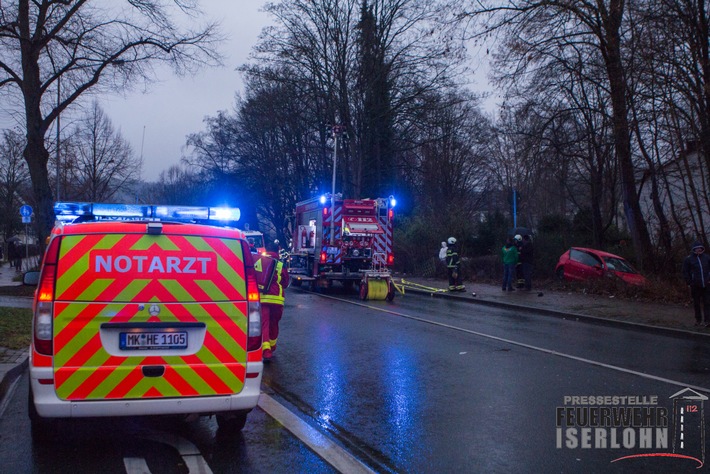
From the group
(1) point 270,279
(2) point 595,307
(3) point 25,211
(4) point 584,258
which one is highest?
(3) point 25,211

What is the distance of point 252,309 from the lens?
5.39 metres

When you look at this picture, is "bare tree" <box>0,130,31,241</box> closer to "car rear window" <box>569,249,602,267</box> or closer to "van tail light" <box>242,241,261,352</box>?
"car rear window" <box>569,249,602,267</box>

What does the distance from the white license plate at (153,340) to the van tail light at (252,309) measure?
52 cm


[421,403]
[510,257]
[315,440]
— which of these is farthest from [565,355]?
[510,257]

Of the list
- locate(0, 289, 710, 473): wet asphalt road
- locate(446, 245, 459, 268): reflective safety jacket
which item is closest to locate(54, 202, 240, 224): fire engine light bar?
locate(0, 289, 710, 473): wet asphalt road

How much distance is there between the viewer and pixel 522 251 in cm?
2139

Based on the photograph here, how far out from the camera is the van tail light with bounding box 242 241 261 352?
209 inches

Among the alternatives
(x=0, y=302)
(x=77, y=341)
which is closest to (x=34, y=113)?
(x=0, y=302)

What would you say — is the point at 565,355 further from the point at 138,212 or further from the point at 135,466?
the point at 135,466

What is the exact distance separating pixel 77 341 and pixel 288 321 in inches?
342

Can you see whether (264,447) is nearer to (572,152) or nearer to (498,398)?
(498,398)

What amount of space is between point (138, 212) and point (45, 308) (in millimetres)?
2491

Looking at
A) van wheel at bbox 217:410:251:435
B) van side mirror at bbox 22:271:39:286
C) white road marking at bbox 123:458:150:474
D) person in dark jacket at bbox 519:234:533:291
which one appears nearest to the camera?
white road marking at bbox 123:458:150:474

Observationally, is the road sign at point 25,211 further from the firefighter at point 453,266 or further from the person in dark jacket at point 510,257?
the person in dark jacket at point 510,257
